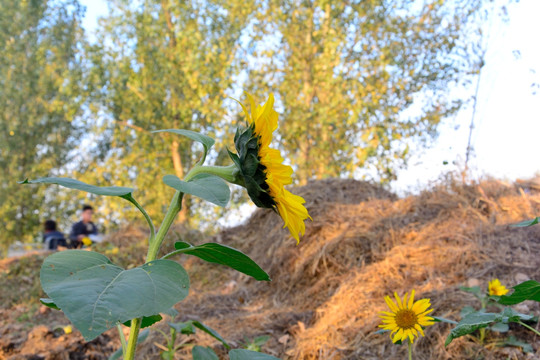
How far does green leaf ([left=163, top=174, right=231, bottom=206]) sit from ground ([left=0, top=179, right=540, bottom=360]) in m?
1.53

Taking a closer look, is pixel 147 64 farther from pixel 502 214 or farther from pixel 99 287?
pixel 99 287

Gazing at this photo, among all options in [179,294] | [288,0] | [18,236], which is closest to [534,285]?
[179,294]

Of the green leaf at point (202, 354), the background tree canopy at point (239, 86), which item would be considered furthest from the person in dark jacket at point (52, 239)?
the green leaf at point (202, 354)

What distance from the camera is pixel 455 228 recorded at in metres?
3.06

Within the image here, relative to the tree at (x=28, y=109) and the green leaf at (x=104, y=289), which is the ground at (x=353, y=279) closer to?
the green leaf at (x=104, y=289)

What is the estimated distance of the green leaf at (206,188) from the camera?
78 cm

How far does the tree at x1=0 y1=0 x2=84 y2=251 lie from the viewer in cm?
1509

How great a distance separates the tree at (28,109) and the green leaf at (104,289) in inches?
604

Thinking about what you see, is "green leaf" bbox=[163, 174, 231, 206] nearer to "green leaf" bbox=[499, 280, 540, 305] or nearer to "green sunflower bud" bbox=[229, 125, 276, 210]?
"green sunflower bud" bbox=[229, 125, 276, 210]

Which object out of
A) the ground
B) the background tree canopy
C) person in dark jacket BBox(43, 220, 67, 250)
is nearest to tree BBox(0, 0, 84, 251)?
the background tree canopy

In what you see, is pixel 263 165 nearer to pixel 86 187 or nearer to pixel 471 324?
pixel 86 187

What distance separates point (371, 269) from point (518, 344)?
1.12 m

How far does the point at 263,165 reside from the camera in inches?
34.8

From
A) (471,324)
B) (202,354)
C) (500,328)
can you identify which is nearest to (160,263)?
(202,354)
